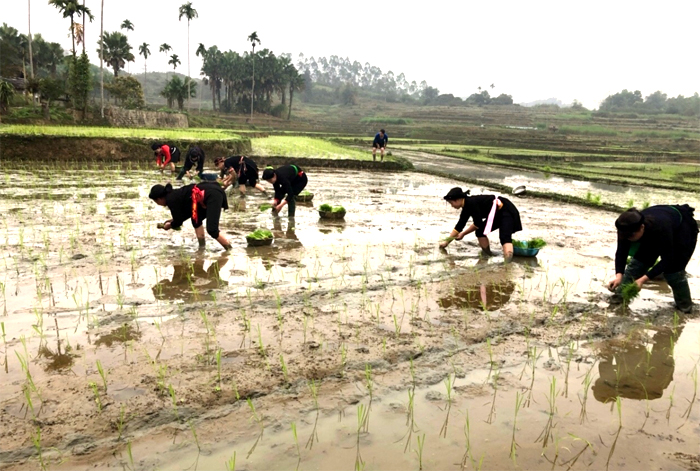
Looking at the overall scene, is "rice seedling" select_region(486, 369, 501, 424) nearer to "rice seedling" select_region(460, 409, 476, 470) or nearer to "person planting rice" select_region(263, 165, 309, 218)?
"rice seedling" select_region(460, 409, 476, 470)

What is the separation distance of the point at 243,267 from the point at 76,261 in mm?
2019

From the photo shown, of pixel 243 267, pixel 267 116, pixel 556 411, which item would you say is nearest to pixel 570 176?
pixel 243 267

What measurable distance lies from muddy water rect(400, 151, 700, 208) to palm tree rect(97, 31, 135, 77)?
1530 inches

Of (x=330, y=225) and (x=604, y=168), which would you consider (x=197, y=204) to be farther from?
(x=604, y=168)

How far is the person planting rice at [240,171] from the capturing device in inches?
418

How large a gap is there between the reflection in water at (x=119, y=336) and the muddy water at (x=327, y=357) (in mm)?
22

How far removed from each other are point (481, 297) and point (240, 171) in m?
7.06

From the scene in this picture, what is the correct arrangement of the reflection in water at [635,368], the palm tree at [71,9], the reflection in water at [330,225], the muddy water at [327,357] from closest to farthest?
the muddy water at [327,357] < the reflection in water at [635,368] < the reflection in water at [330,225] < the palm tree at [71,9]

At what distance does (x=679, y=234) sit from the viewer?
15.1 feet

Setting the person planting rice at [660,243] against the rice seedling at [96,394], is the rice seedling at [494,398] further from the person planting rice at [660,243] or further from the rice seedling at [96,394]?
the rice seedling at [96,394]

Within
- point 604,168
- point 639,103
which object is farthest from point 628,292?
point 639,103

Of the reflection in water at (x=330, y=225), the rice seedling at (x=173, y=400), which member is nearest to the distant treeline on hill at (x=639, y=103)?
the reflection in water at (x=330, y=225)

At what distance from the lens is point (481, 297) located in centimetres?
525

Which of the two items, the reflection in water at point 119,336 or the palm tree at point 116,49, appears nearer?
the reflection in water at point 119,336
